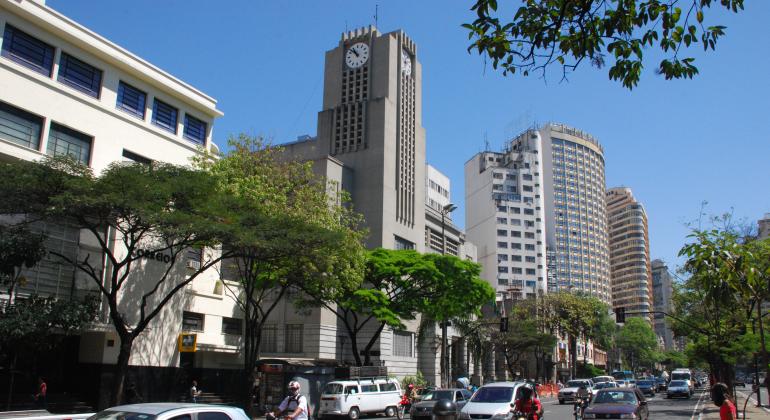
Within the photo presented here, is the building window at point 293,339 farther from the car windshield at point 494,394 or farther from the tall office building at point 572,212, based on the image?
the tall office building at point 572,212

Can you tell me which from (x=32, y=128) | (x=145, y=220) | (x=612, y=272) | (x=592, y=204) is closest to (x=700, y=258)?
(x=145, y=220)

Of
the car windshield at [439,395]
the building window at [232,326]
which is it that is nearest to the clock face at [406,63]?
the building window at [232,326]

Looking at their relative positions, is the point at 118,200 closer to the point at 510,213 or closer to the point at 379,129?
the point at 379,129

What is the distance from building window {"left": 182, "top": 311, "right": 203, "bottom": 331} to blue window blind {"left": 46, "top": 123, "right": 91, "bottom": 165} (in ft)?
31.2

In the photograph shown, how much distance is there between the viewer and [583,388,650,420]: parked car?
17.8 meters

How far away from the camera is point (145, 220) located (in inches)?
790

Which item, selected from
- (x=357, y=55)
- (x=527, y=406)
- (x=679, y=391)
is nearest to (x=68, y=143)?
(x=527, y=406)

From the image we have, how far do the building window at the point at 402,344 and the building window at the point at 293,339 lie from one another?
8818 millimetres

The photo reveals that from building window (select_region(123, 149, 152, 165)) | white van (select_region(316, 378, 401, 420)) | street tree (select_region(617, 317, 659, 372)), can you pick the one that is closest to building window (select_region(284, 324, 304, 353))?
white van (select_region(316, 378, 401, 420))

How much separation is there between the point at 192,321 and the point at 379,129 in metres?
25.8

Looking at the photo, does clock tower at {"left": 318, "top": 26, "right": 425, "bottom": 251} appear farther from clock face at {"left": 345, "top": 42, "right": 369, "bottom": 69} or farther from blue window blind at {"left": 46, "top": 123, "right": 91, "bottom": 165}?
blue window blind at {"left": 46, "top": 123, "right": 91, "bottom": 165}

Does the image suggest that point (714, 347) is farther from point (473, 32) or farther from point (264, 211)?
point (473, 32)

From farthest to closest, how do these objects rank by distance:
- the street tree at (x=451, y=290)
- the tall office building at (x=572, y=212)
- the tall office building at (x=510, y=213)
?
the tall office building at (x=572, y=212), the tall office building at (x=510, y=213), the street tree at (x=451, y=290)

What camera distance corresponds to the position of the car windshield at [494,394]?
18953 mm
